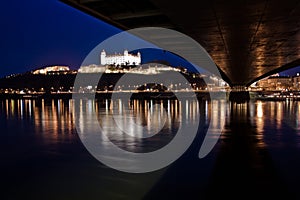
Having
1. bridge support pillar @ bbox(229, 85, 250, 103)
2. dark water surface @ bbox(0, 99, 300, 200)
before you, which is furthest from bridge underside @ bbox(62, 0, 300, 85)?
bridge support pillar @ bbox(229, 85, 250, 103)

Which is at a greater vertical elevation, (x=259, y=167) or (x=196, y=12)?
(x=196, y=12)

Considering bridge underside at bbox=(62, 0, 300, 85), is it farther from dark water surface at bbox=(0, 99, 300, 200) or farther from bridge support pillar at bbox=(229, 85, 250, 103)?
bridge support pillar at bbox=(229, 85, 250, 103)

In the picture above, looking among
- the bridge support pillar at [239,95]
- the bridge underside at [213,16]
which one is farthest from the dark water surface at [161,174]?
the bridge support pillar at [239,95]

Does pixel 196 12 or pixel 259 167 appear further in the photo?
pixel 196 12

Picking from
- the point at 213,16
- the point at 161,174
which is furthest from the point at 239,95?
the point at 161,174

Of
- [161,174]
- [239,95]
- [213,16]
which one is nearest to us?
[161,174]

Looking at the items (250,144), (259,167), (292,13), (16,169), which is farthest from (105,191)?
(292,13)

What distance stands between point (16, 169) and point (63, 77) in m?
192

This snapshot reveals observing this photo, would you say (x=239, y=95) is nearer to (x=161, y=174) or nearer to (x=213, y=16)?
(x=213, y=16)

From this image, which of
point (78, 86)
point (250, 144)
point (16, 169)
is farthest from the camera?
point (78, 86)

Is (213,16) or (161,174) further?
(213,16)

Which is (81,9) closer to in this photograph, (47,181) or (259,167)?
(47,181)

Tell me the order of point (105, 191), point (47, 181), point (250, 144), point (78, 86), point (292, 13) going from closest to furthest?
point (105, 191), point (47, 181), point (292, 13), point (250, 144), point (78, 86)

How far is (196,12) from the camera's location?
10828 mm
